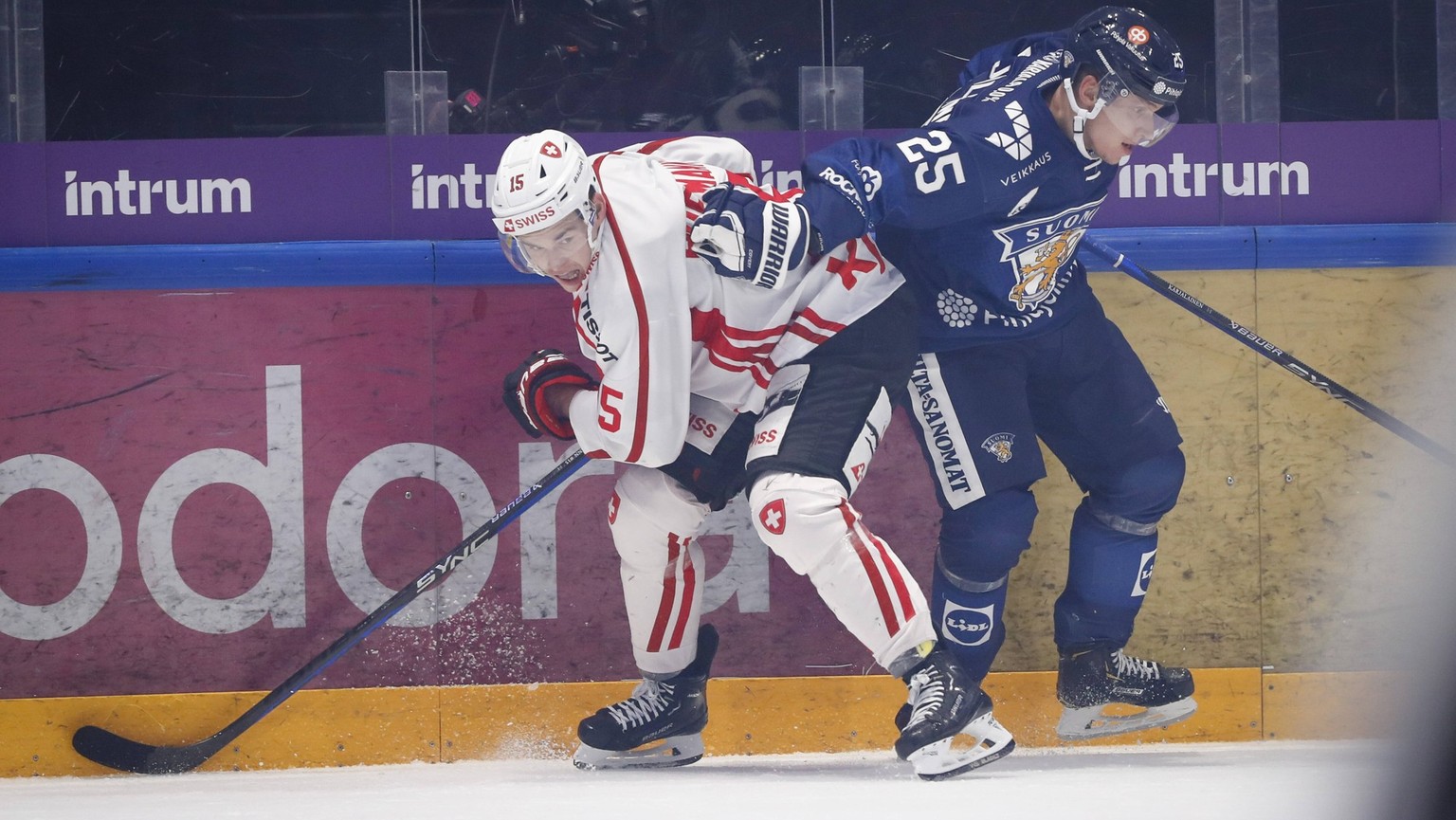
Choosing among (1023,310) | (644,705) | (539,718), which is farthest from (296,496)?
(1023,310)

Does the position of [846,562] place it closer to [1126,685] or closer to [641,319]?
[641,319]

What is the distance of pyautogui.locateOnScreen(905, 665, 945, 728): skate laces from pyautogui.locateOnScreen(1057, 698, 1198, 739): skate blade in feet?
2.42

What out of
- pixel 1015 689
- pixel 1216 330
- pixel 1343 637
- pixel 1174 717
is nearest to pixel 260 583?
pixel 1015 689

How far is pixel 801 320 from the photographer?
105 inches

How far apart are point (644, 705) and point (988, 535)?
0.76m

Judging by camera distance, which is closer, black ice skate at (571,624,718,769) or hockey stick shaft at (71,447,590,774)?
black ice skate at (571,624,718,769)

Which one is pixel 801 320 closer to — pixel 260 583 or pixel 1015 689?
pixel 1015 689

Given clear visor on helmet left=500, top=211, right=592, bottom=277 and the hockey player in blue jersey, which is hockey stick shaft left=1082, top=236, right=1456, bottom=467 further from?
clear visor on helmet left=500, top=211, right=592, bottom=277

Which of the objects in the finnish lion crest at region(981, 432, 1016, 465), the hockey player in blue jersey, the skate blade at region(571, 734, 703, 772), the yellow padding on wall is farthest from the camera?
the yellow padding on wall

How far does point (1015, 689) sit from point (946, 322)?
3.13ft

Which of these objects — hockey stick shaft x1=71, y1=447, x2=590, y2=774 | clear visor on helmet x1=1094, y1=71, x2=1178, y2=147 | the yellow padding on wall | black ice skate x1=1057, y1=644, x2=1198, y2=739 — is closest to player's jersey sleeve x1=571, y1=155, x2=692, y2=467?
hockey stick shaft x1=71, y1=447, x2=590, y2=774

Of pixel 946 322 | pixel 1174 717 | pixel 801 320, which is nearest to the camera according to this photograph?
pixel 801 320

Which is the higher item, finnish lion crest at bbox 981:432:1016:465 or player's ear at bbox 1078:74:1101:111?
player's ear at bbox 1078:74:1101:111

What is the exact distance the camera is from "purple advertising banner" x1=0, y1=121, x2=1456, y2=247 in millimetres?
3271
